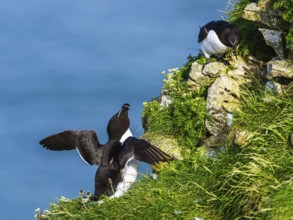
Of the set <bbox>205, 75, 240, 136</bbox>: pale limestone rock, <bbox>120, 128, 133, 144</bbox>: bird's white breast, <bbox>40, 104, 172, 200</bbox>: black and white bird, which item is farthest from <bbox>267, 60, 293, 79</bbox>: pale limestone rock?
<bbox>120, 128, 133, 144</bbox>: bird's white breast

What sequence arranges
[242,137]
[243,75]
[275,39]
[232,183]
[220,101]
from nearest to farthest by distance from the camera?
1. [232,183]
2. [242,137]
3. [275,39]
4. [220,101]
5. [243,75]

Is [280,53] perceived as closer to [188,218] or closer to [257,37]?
[257,37]

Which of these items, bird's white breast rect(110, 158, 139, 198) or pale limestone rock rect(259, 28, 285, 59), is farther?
pale limestone rock rect(259, 28, 285, 59)

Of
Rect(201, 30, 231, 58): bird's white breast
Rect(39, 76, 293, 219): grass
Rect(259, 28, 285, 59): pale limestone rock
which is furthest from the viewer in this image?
Rect(201, 30, 231, 58): bird's white breast

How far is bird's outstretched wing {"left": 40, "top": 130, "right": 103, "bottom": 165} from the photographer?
11.5 meters

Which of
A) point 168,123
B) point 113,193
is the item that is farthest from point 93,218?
point 168,123

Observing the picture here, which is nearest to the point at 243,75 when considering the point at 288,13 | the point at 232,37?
the point at 232,37

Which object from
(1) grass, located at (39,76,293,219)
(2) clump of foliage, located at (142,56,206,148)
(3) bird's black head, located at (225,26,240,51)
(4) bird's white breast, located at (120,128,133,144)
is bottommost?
(1) grass, located at (39,76,293,219)

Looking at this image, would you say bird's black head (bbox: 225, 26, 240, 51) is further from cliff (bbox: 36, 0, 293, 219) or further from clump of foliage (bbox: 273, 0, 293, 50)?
clump of foliage (bbox: 273, 0, 293, 50)

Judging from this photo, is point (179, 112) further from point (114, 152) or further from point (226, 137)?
point (226, 137)

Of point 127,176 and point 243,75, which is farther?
point 243,75

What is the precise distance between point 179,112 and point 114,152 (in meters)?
1.49

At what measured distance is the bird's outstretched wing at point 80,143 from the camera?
11453 mm

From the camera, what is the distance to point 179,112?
12273 millimetres
